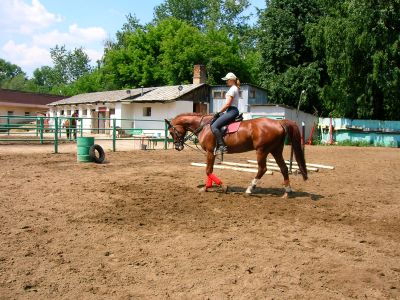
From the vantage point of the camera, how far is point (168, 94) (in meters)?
A: 33.3

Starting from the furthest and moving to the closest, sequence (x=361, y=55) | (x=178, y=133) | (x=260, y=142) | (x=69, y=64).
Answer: (x=69, y=64) < (x=361, y=55) < (x=178, y=133) < (x=260, y=142)

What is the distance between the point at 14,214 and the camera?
19.9 feet

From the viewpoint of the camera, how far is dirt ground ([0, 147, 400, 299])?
12.3 feet

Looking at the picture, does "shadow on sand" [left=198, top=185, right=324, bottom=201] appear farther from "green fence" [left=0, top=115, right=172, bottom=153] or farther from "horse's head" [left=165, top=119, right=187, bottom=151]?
"green fence" [left=0, top=115, right=172, bottom=153]

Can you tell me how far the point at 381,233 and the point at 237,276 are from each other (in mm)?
2784

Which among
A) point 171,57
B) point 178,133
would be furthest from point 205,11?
point 178,133

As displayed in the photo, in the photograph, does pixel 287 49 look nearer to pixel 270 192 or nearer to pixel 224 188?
pixel 270 192

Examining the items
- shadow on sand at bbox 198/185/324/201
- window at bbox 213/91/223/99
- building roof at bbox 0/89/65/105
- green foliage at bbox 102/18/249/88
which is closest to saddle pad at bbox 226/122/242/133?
shadow on sand at bbox 198/185/324/201

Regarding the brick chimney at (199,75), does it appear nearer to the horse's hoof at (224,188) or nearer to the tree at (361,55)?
the tree at (361,55)

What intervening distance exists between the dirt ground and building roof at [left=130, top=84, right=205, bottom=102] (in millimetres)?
23002

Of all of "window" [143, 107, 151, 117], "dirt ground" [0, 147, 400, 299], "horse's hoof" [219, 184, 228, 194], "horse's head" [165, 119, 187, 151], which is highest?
"window" [143, 107, 151, 117]

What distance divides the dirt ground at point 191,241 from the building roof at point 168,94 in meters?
23.0

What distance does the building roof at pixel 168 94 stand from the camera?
105 feet

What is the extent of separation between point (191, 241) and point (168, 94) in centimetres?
2895
